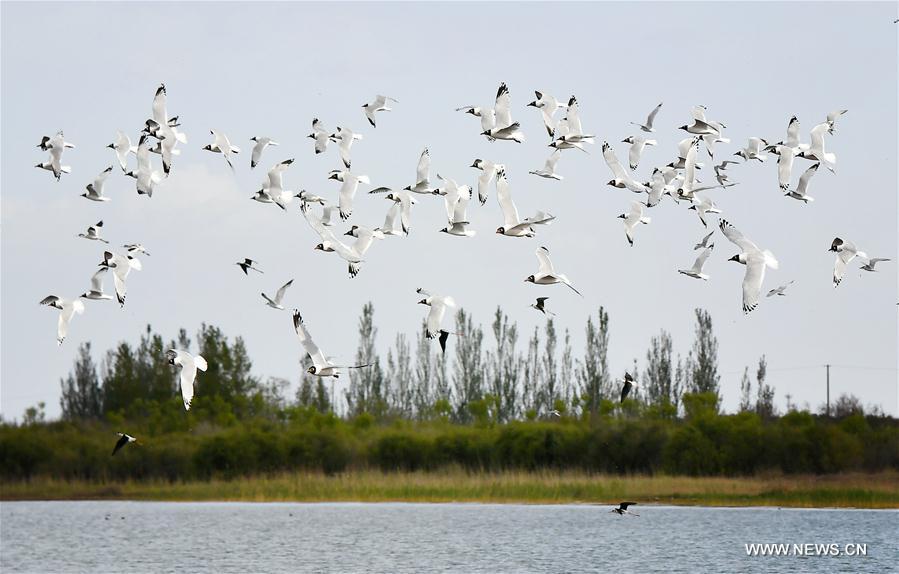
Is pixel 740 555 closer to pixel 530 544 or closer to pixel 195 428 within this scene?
pixel 530 544

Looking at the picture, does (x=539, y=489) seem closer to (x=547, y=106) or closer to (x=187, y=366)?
(x=547, y=106)

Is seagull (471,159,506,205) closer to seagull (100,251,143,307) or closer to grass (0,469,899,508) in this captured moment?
seagull (100,251,143,307)

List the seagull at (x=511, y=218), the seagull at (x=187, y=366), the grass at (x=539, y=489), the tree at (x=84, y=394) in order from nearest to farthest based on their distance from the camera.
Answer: the seagull at (x=187, y=366)
the seagull at (x=511, y=218)
the grass at (x=539, y=489)
the tree at (x=84, y=394)

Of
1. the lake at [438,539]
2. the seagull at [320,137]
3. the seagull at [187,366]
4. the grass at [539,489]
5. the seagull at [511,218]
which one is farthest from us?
the grass at [539,489]

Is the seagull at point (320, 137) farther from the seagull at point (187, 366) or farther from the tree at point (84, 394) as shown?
the tree at point (84, 394)

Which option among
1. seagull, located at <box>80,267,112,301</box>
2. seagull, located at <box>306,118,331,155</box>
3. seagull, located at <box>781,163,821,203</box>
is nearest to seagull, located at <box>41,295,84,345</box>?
seagull, located at <box>80,267,112,301</box>

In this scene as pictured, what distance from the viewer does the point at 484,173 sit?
Answer: 28.7m

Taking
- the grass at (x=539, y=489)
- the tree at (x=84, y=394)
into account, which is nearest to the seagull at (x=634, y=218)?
the grass at (x=539, y=489)

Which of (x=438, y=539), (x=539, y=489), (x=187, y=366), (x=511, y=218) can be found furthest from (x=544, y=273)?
(x=539, y=489)

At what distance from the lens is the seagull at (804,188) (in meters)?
27.6

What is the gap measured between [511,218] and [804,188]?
19.0ft

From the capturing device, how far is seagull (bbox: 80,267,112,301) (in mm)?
27016

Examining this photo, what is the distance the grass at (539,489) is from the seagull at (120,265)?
24425 millimetres

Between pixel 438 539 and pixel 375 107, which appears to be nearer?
pixel 375 107
